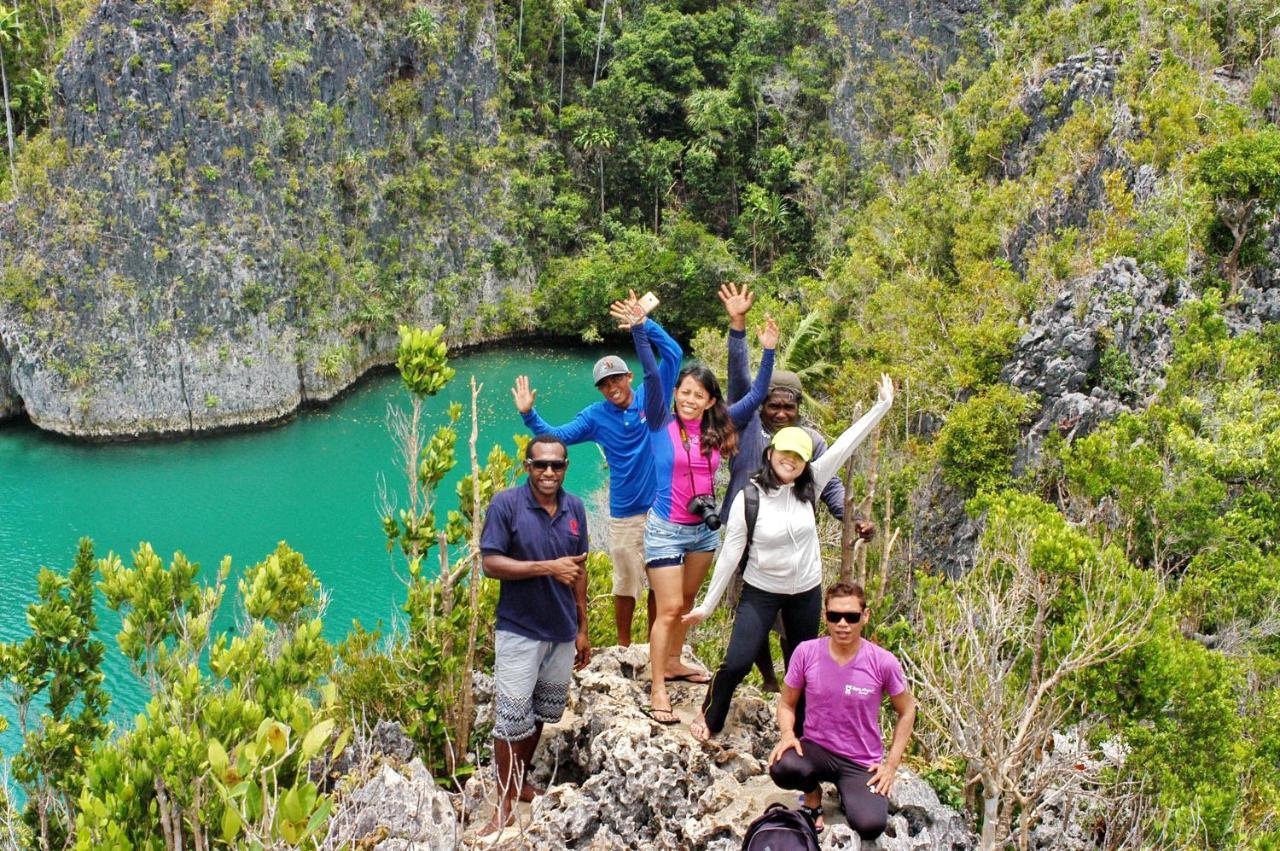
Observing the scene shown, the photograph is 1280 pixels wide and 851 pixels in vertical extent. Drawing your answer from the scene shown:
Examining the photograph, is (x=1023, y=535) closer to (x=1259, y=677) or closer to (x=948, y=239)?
(x=1259, y=677)

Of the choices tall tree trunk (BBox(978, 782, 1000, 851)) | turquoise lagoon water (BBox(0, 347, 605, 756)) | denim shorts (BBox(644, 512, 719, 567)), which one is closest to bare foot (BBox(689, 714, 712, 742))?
denim shorts (BBox(644, 512, 719, 567))

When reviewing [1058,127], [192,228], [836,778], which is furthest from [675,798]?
[192,228]

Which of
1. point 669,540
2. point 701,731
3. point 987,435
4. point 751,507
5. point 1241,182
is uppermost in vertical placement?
point 1241,182

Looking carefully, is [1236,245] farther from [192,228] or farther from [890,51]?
[192,228]

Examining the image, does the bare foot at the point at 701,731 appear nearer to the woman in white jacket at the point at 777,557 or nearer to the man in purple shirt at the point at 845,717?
the woman in white jacket at the point at 777,557

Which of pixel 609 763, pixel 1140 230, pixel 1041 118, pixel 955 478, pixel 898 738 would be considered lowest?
pixel 955 478

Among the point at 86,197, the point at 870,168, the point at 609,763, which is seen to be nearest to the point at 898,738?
→ the point at 609,763

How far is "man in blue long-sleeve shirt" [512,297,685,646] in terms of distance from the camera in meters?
4.71

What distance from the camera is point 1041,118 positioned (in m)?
18.0

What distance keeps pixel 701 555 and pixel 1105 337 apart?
29.4ft

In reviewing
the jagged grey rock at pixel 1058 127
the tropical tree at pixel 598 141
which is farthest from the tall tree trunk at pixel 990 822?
the tropical tree at pixel 598 141

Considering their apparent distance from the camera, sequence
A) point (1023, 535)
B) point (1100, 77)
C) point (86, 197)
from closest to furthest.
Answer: point (1023, 535) → point (1100, 77) → point (86, 197)

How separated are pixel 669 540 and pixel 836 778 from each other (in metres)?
1.30

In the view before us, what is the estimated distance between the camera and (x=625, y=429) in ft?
15.6
